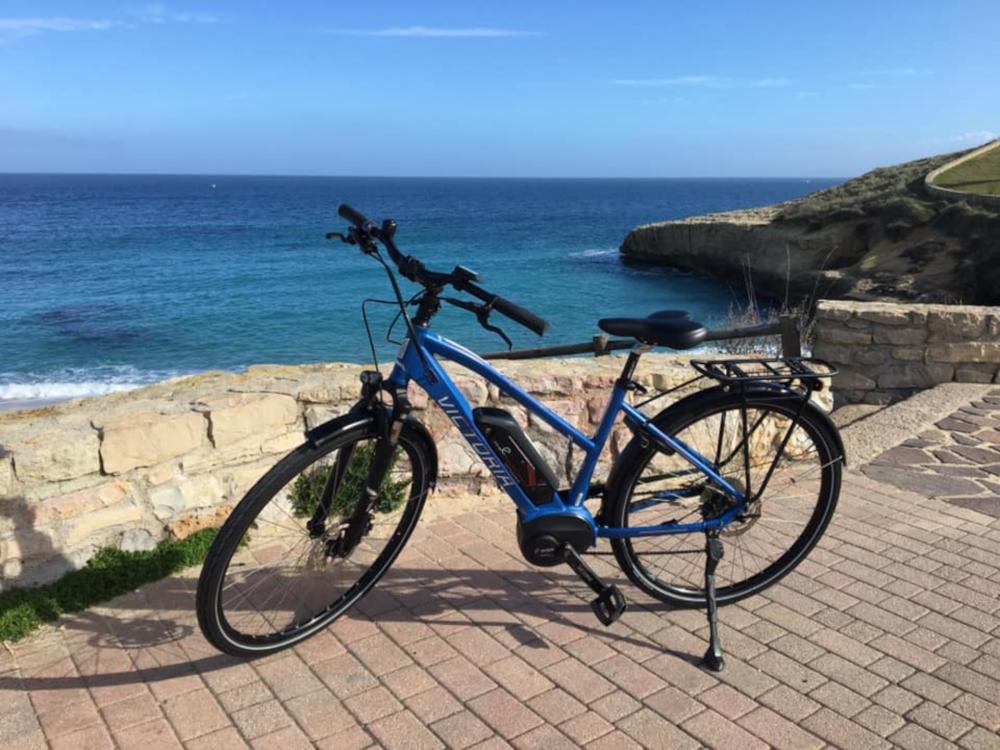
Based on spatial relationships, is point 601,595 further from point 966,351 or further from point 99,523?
point 966,351

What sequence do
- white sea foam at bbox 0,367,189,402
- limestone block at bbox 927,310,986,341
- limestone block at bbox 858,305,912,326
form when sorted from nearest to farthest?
limestone block at bbox 927,310,986,341 < limestone block at bbox 858,305,912,326 < white sea foam at bbox 0,367,189,402

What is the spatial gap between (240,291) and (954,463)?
33000mm

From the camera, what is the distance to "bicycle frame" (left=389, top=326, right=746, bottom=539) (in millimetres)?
2797

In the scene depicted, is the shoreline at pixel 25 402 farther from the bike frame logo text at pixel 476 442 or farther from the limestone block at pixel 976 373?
the bike frame logo text at pixel 476 442

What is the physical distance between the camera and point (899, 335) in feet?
23.2

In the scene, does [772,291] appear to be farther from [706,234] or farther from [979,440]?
[979,440]

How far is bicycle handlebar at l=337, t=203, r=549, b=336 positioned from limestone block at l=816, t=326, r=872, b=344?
210 inches

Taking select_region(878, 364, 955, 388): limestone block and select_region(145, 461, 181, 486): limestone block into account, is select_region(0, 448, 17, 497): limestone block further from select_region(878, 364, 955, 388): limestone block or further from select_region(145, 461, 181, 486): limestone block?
select_region(878, 364, 955, 388): limestone block

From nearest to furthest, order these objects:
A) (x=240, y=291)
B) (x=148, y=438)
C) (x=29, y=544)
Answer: (x=29, y=544) → (x=148, y=438) → (x=240, y=291)

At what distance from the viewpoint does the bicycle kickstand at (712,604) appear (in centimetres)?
278

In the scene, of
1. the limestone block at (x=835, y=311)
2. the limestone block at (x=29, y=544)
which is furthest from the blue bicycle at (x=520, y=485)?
the limestone block at (x=835, y=311)

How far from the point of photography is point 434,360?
9.16 feet

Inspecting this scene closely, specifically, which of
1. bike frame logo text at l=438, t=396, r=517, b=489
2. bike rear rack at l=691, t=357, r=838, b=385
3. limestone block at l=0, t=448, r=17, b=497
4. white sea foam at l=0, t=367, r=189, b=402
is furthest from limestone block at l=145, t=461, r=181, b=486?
white sea foam at l=0, t=367, r=189, b=402

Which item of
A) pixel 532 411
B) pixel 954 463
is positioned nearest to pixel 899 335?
pixel 954 463
